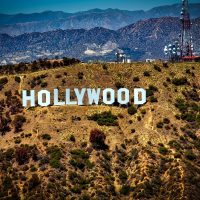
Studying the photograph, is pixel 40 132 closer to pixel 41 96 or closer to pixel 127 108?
pixel 41 96

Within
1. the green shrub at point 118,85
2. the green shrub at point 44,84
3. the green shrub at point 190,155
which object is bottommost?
the green shrub at point 190,155

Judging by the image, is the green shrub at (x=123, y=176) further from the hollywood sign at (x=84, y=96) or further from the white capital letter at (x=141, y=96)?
the white capital letter at (x=141, y=96)

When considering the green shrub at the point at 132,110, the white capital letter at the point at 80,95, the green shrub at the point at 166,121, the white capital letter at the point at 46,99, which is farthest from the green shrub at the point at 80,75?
the green shrub at the point at 166,121

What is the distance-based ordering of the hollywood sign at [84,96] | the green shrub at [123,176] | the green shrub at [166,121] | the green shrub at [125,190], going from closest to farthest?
the green shrub at [125,190] → the green shrub at [123,176] → the green shrub at [166,121] → the hollywood sign at [84,96]

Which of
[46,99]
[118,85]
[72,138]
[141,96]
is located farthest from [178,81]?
[72,138]

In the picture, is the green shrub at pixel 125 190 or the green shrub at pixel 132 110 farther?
the green shrub at pixel 132 110

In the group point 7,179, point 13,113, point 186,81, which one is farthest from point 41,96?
point 186,81

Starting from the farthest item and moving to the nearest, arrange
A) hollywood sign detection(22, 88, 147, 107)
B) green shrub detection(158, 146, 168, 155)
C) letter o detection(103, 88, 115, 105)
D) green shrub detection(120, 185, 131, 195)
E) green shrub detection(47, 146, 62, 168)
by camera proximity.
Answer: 1. letter o detection(103, 88, 115, 105)
2. hollywood sign detection(22, 88, 147, 107)
3. green shrub detection(158, 146, 168, 155)
4. green shrub detection(47, 146, 62, 168)
5. green shrub detection(120, 185, 131, 195)

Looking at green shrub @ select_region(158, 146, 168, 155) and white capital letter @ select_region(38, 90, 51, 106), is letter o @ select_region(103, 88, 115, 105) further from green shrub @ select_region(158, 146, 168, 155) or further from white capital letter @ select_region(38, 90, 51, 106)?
green shrub @ select_region(158, 146, 168, 155)

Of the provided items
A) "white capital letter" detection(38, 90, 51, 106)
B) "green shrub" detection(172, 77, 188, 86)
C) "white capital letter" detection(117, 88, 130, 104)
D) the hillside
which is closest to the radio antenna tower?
the hillside
